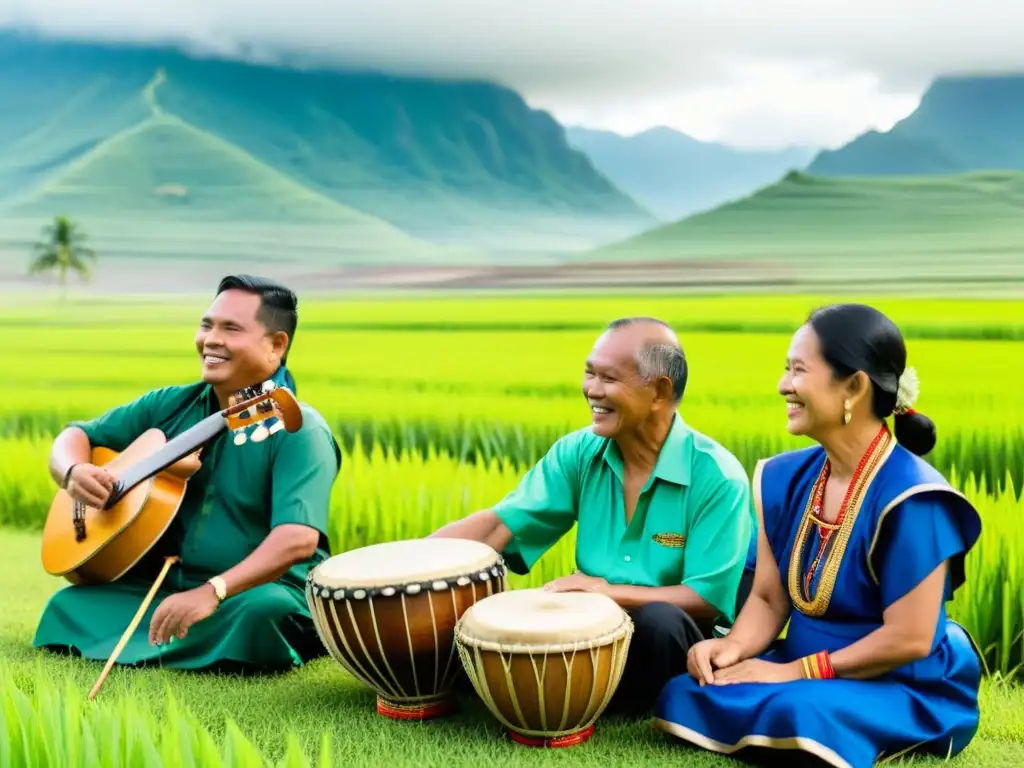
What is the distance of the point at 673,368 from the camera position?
3836mm

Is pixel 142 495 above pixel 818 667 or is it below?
above

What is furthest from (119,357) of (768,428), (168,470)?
(168,470)

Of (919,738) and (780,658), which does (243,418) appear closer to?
(780,658)

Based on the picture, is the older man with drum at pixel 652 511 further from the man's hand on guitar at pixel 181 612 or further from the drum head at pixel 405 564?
the man's hand on guitar at pixel 181 612

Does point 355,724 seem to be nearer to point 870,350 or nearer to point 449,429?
point 870,350

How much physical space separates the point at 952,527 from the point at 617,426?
3.60 ft

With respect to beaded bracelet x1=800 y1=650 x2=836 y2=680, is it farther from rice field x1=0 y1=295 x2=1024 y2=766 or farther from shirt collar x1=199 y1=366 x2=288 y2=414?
shirt collar x1=199 y1=366 x2=288 y2=414

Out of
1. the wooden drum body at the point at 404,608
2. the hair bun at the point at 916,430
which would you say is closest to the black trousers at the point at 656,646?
the wooden drum body at the point at 404,608

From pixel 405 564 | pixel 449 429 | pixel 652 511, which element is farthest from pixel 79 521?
pixel 449 429

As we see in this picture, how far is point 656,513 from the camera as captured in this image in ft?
12.7

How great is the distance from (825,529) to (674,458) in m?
0.61

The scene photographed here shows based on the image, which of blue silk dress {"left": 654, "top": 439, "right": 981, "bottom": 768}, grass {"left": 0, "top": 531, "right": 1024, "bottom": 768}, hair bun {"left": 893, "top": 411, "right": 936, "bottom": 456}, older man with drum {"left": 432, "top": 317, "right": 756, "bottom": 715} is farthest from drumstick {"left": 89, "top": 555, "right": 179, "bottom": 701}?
hair bun {"left": 893, "top": 411, "right": 936, "bottom": 456}

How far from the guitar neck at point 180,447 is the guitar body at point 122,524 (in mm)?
40

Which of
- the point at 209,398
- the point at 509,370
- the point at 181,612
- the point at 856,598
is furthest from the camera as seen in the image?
the point at 509,370
